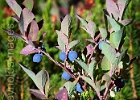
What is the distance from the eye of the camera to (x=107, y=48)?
750mm

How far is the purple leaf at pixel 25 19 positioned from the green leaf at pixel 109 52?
17 centimetres

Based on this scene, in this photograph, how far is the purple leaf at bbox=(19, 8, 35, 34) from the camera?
0.78m

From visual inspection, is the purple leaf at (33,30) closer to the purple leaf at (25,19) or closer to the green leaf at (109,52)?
the purple leaf at (25,19)

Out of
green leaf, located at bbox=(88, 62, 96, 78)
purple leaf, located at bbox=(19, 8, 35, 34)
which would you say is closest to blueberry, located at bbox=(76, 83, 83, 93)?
green leaf, located at bbox=(88, 62, 96, 78)

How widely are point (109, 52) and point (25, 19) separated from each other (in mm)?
196

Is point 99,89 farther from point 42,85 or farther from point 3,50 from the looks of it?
point 3,50

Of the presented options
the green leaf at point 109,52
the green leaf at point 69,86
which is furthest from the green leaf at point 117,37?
the green leaf at point 69,86

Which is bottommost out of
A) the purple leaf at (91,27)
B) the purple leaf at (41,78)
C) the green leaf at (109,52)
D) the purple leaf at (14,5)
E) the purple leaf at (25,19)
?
the purple leaf at (41,78)

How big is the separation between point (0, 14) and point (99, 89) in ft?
3.26

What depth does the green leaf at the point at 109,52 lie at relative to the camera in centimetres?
75

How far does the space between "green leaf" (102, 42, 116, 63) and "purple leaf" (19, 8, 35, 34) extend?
17 cm

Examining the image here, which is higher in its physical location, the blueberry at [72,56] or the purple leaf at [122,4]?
the purple leaf at [122,4]

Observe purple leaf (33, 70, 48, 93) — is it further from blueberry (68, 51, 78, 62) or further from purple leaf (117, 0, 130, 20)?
purple leaf (117, 0, 130, 20)

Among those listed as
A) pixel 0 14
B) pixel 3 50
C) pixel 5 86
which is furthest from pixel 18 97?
pixel 0 14
